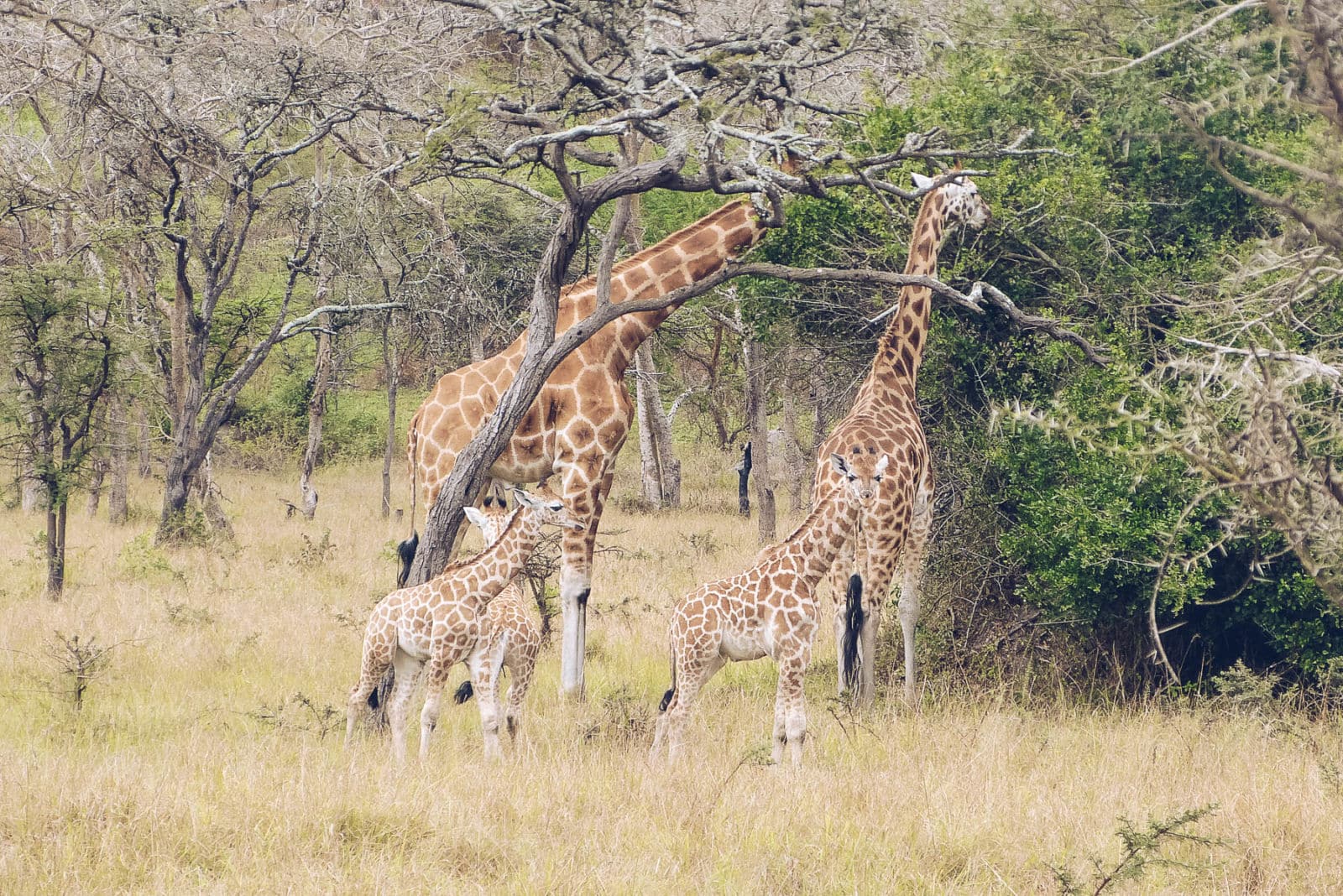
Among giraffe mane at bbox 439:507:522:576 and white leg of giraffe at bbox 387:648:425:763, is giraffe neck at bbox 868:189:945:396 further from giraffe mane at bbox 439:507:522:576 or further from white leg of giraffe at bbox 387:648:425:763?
white leg of giraffe at bbox 387:648:425:763

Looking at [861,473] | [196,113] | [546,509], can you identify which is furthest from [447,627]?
[196,113]

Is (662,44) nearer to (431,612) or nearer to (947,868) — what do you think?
(431,612)

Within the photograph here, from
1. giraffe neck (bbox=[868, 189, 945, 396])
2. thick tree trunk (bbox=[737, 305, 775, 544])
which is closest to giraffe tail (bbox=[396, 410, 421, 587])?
giraffe neck (bbox=[868, 189, 945, 396])

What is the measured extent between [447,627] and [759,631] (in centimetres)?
167

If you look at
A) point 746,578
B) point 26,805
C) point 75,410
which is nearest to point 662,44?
point 746,578

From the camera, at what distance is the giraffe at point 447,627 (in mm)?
7223

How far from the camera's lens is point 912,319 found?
9.35 metres

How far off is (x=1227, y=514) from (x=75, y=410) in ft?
33.5

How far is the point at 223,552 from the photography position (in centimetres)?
1553

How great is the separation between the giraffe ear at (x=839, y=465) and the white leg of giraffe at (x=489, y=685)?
208 centimetres

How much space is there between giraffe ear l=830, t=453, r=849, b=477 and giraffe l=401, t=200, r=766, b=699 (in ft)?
6.79

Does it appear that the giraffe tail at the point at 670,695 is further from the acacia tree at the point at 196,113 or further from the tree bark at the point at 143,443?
the tree bark at the point at 143,443

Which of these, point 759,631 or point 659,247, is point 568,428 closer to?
point 659,247

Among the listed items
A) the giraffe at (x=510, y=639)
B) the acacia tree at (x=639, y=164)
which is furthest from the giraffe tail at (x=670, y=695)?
the acacia tree at (x=639, y=164)
